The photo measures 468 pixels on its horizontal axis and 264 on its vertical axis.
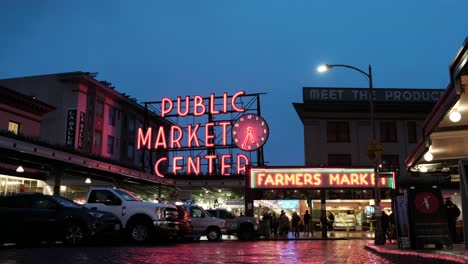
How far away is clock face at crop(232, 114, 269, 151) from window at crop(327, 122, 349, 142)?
6.04 meters

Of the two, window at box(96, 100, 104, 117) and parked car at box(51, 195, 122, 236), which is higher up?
window at box(96, 100, 104, 117)

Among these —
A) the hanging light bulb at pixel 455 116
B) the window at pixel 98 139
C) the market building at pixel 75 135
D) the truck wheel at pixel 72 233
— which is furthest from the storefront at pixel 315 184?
the hanging light bulb at pixel 455 116

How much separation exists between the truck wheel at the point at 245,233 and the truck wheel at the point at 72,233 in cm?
1463

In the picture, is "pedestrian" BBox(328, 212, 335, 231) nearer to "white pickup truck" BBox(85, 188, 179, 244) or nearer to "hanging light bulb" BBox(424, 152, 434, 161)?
"hanging light bulb" BBox(424, 152, 434, 161)

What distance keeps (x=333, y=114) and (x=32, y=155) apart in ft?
99.8

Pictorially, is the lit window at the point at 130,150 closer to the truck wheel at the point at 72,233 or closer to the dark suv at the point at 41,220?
the dark suv at the point at 41,220

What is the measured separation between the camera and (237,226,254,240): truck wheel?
32000mm

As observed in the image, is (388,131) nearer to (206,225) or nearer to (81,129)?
(206,225)

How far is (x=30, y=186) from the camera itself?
121ft

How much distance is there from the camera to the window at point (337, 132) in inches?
1906

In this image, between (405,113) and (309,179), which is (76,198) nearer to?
(309,179)

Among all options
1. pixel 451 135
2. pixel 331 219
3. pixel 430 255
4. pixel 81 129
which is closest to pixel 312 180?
pixel 331 219

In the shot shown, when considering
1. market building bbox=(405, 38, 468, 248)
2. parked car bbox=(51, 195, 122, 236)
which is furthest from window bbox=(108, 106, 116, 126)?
parked car bbox=(51, 195, 122, 236)

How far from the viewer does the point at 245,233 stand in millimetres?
32062
